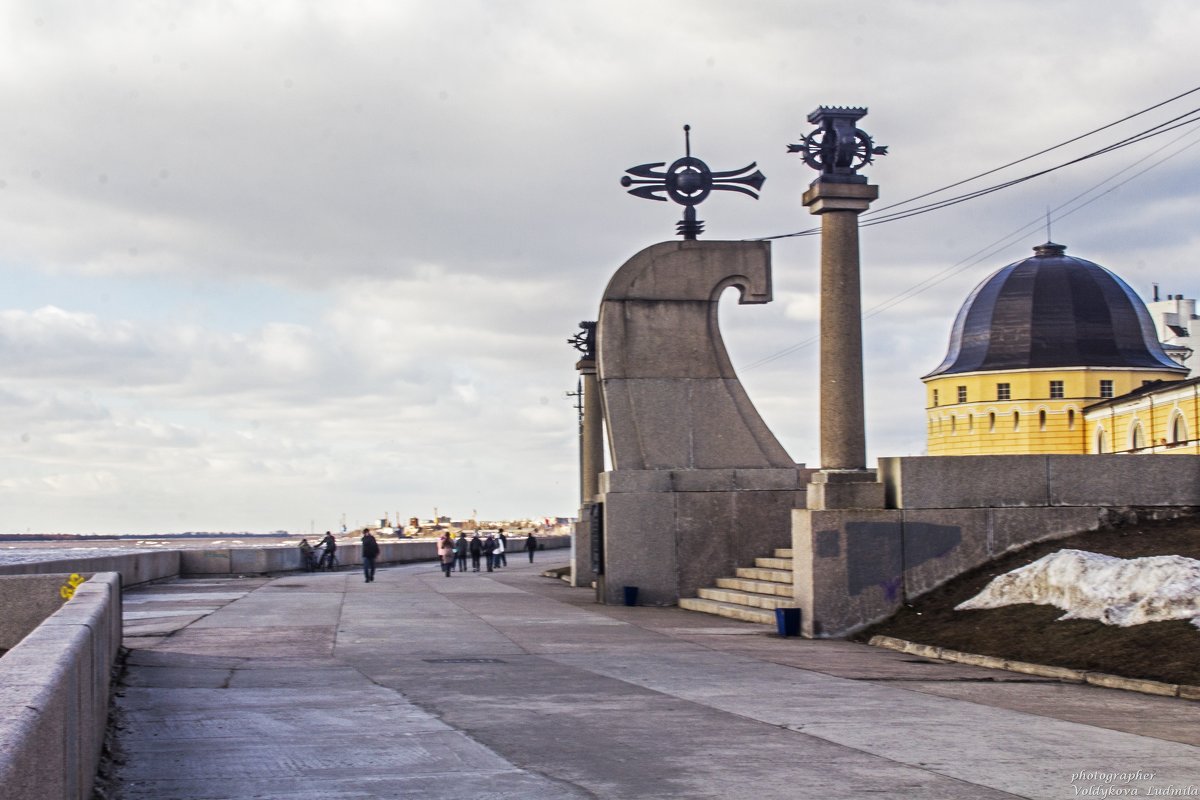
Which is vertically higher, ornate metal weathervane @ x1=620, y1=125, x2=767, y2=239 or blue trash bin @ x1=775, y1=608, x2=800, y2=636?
ornate metal weathervane @ x1=620, y1=125, x2=767, y2=239

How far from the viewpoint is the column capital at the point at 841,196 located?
21594mm

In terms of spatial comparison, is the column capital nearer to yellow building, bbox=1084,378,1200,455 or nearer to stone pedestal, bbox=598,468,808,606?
stone pedestal, bbox=598,468,808,606

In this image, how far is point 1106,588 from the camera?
55.3ft

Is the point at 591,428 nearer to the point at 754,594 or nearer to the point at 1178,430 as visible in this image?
the point at 754,594

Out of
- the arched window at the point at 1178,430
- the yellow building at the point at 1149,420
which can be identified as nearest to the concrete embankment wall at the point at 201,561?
the yellow building at the point at 1149,420

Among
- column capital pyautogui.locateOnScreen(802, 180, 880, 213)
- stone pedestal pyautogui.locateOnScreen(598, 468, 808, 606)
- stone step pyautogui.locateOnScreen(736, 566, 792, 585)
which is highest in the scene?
column capital pyautogui.locateOnScreen(802, 180, 880, 213)

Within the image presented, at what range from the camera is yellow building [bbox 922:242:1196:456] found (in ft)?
343

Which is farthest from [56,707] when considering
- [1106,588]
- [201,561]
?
[201,561]

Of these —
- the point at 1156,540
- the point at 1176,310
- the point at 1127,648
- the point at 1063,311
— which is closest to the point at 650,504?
the point at 1156,540

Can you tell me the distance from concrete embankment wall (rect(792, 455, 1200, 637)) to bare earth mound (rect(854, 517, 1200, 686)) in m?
0.29

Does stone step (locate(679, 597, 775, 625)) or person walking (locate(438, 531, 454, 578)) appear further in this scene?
person walking (locate(438, 531, 454, 578))

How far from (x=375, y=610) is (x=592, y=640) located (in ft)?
24.1

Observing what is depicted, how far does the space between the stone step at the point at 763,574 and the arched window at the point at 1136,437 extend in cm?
6787

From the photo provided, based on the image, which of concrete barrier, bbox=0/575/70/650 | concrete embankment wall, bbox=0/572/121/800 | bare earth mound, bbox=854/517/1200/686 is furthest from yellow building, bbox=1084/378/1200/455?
concrete embankment wall, bbox=0/572/121/800
